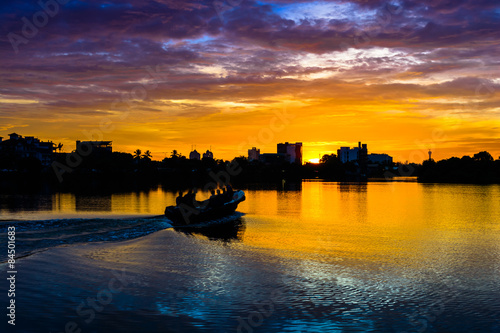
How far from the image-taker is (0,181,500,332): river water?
47.6 feet

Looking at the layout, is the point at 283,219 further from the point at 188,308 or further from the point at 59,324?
the point at 59,324

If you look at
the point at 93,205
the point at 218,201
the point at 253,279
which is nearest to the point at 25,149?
the point at 93,205

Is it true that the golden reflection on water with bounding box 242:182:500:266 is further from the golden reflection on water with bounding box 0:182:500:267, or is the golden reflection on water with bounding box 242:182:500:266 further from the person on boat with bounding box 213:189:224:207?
the person on boat with bounding box 213:189:224:207

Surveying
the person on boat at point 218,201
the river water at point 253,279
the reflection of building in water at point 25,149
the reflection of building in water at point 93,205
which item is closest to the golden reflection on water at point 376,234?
the river water at point 253,279

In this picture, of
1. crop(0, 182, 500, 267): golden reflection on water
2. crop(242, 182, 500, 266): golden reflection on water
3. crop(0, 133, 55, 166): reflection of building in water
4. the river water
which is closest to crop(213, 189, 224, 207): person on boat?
crop(0, 182, 500, 267): golden reflection on water

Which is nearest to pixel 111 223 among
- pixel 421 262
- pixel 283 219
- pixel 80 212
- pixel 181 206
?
pixel 181 206

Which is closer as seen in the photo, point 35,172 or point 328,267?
point 328,267

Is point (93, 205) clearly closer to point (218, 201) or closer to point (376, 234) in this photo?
point (218, 201)

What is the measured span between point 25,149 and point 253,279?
594 feet

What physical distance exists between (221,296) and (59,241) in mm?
14883

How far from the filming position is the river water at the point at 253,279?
14523 millimetres

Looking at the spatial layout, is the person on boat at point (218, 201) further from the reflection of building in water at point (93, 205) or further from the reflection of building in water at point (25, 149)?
the reflection of building in water at point (25, 149)

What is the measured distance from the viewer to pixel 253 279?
19.6m

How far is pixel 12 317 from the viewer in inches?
564
